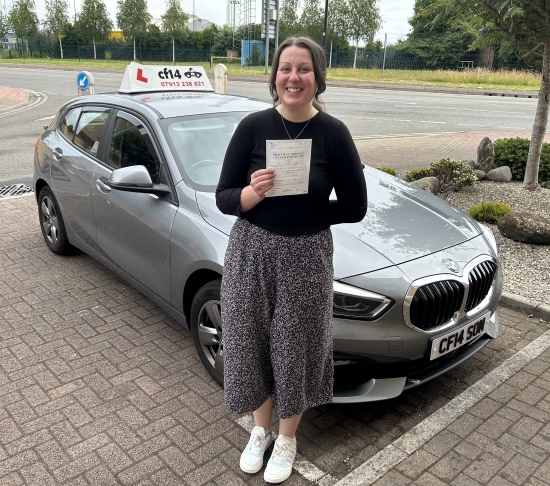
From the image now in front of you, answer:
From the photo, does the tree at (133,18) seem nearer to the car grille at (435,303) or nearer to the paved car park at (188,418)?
the paved car park at (188,418)

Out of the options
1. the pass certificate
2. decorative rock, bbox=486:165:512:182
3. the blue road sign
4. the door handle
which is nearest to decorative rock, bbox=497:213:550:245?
decorative rock, bbox=486:165:512:182

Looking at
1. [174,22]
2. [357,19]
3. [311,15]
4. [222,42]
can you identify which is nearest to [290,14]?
[311,15]

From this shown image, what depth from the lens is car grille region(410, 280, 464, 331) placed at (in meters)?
2.84

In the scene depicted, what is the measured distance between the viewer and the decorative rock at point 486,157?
27.9 ft

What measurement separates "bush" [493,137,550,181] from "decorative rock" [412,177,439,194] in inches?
79.7

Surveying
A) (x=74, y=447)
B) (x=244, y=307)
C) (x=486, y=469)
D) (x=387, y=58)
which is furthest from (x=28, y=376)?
(x=387, y=58)

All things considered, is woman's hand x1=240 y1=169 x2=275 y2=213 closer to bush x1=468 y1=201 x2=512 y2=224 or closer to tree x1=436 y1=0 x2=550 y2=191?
bush x1=468 y1=201 x2=512 y2=224

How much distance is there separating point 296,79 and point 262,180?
1.40 feet

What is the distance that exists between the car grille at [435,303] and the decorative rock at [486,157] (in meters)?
6.19

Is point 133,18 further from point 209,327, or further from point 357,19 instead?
point 209,327

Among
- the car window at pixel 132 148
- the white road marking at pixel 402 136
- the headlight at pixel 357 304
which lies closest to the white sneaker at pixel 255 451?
the headlight at pixel 357 304

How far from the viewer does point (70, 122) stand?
5027mm

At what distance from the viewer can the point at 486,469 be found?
2.72 metres

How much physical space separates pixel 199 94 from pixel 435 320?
9.07 ft
